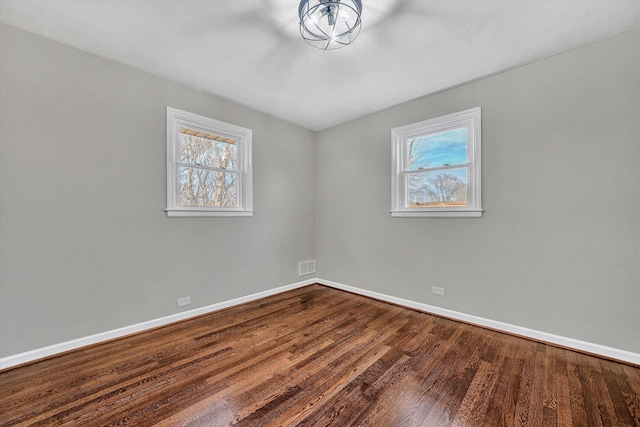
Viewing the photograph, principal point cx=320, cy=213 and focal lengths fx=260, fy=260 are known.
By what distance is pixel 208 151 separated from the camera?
11.0 ft

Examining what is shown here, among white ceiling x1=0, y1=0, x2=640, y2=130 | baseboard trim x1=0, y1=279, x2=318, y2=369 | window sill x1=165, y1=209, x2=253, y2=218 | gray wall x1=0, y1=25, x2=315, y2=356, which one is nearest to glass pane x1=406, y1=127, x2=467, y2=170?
white ceiling x1=0, y1=0, x2=640, y2=130

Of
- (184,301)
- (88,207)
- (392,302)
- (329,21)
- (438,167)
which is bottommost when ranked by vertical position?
(392,302)

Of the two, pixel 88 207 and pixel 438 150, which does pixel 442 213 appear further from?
pixel 88 207

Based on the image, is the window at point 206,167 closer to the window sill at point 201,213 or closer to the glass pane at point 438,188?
the window sill at point 201,213

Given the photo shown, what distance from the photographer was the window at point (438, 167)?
9.75 ft

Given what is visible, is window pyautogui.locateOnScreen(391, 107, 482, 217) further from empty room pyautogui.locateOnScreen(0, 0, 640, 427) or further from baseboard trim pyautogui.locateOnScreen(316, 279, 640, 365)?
baseboard trim pyautogui.locateOnScreen(316, 279, 640, 365)

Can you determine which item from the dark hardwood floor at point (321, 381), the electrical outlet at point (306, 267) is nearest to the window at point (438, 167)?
the dark hardwood floor at point (321, 381)

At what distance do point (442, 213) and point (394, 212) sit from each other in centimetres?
63

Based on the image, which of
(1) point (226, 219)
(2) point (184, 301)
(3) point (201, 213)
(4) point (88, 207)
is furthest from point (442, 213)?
(4) point (88, 207)

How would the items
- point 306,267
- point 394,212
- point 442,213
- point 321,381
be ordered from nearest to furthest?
point 321,381, point 442,213, point 394,212, point 306,267

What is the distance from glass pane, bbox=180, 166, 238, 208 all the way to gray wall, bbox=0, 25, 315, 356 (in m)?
0.24

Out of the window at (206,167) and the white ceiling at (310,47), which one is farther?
the window at (206,167)

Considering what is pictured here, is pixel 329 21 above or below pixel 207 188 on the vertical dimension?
above

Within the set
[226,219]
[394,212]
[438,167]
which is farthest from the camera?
[394,212]
